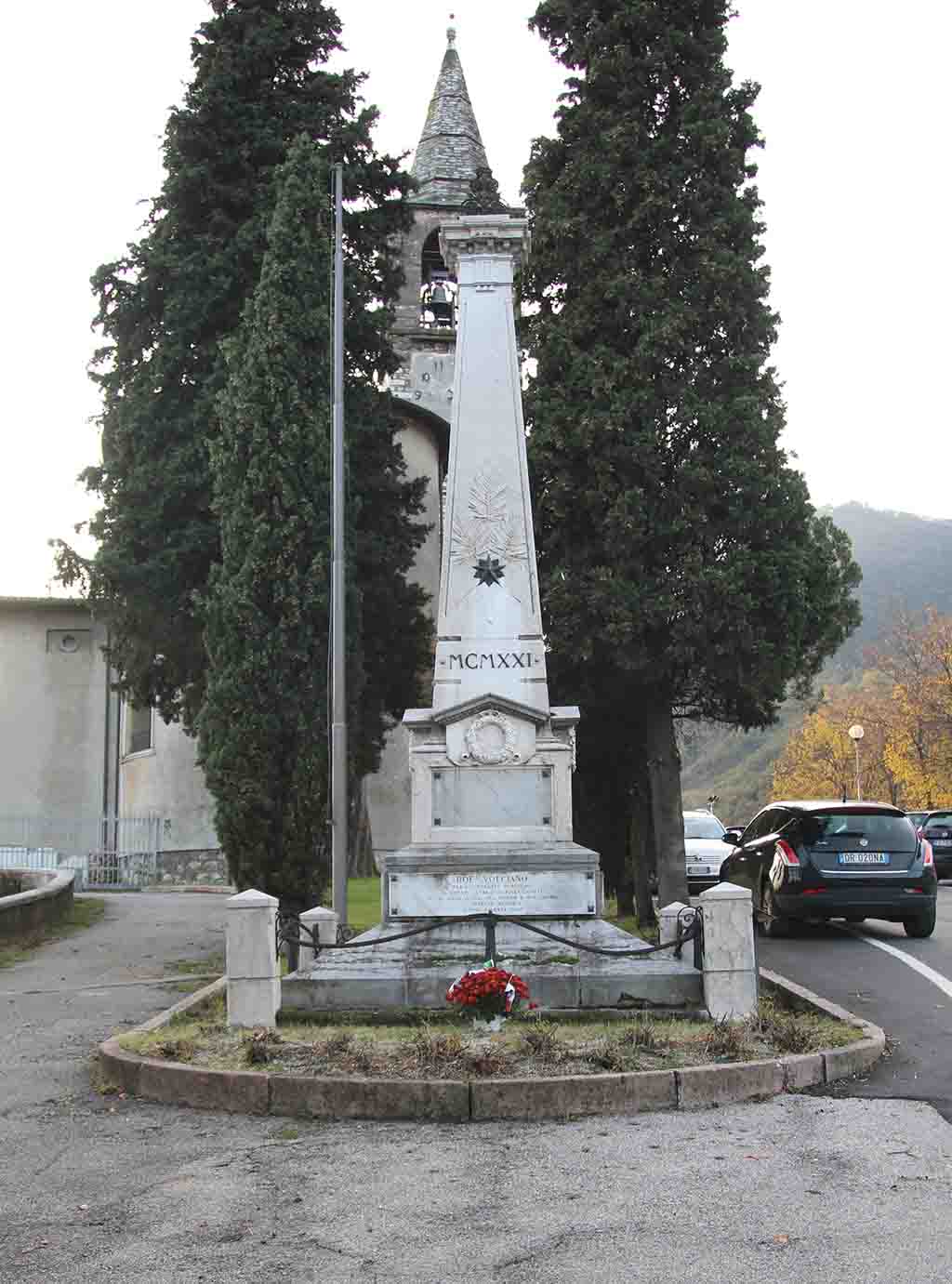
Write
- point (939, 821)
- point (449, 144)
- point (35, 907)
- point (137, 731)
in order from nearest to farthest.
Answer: point (35, 907)
point (939, 821)
point (137, 731)
point (449, 144)

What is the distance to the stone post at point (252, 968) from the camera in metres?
9.20

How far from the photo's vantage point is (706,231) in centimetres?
1797

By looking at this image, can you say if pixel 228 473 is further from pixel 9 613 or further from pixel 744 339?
pixel 9 613

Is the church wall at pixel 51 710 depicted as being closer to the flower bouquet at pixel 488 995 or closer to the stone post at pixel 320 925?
the stone post at pixel 320 925

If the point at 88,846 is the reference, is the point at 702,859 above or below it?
above

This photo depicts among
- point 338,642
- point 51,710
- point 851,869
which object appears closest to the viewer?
point 851,869

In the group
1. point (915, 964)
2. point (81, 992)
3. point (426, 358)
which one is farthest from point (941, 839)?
point (81, 992)

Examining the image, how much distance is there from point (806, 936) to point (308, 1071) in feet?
31.8

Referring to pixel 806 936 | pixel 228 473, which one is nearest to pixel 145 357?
pixel 228 473

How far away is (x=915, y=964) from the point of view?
13.2 m

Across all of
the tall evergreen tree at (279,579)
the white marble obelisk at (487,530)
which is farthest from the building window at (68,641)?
the white marble obelisk at (487,530)

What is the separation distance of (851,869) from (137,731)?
23.4 meters

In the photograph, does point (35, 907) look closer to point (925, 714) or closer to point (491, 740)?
point (491, 740)

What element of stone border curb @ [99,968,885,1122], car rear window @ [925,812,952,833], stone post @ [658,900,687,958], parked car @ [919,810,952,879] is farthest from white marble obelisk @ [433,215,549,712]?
car rear window @ [925,812,952,833]
